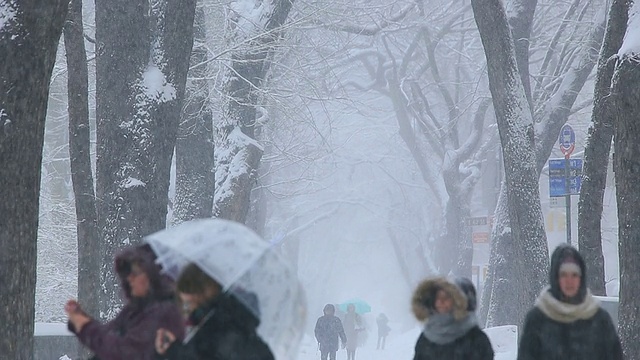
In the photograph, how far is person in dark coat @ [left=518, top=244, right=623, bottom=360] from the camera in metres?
6.86

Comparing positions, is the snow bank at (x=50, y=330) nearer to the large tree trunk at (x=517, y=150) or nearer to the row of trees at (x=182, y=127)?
the row of trees at (x=182, y=127)

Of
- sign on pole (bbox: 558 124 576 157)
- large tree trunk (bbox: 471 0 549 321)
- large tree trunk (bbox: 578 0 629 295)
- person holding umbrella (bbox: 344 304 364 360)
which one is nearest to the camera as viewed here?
large tree trunk (bbox: 578 0 629 295)

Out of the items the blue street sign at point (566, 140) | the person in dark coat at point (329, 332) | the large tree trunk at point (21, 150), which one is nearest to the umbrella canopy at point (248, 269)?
the large tree trunk at point (21, 150)

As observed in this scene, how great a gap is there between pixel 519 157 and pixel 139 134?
5.48m

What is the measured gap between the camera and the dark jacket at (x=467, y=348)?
6.90m

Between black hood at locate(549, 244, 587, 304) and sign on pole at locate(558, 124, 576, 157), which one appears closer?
black hood at locate(549, 244, 587, 304)

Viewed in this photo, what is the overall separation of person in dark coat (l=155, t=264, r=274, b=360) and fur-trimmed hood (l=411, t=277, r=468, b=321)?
223 centimetres

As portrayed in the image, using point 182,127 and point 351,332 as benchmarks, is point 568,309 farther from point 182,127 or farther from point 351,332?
point 351,332

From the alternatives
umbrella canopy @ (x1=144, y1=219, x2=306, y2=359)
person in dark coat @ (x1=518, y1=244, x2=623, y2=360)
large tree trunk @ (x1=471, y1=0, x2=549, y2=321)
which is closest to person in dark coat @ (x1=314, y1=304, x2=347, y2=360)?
large tree trunk @ (x1=471, y1=0, x2=549, y2=321)

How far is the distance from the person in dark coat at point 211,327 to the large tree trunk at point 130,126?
7.18 meters

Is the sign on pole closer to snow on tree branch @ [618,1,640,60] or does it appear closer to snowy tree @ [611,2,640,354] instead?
snow on tree branch @ [618,1,640,60]

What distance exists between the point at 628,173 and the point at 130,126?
4.85m

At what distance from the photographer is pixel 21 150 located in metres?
7.16

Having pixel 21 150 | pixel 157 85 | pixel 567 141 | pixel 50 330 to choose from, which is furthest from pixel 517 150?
pixel 21 150
